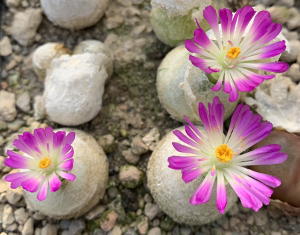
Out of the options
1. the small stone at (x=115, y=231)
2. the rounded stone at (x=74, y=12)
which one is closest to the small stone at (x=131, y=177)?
the small stone at (x=115, y=231)

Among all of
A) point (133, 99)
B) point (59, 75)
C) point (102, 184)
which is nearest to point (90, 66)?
point (59, 75)

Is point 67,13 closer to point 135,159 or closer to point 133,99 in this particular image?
point 133,99

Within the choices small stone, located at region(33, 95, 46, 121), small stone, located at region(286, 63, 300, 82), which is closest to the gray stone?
small stone, located at region(33, 95, 46, 121)

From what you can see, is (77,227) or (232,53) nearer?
(232,53)

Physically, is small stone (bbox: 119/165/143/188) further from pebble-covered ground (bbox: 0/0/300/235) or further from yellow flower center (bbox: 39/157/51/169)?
yellow flower center (bbox: 39/157/51/169)

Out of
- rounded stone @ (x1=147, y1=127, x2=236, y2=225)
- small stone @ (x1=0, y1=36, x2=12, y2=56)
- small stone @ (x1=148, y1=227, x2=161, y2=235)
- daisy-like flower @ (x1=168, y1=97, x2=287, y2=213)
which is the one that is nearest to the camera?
daisy-like flower @ (x1=168, y1=97, x2=287, y2=213)

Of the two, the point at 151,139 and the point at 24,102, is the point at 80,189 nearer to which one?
the point at 151,139

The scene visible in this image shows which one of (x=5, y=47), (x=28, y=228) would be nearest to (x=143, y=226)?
(x=28, y=228)
